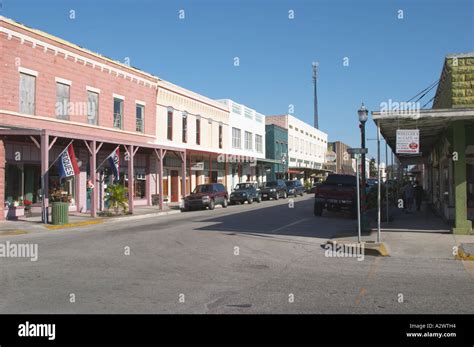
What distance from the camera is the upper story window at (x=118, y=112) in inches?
1081

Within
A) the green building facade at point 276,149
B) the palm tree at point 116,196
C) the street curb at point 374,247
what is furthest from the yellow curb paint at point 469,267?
the green building facade at point 276,149

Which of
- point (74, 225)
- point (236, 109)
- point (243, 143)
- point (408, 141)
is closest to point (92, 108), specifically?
point (74, 225)

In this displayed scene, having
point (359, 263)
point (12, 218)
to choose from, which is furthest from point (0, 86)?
point (359, 263)

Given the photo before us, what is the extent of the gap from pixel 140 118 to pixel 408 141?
66.0 ft

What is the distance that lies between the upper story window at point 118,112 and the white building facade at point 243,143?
12.0m

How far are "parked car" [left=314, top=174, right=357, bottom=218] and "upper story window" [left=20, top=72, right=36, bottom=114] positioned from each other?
45.1 ft

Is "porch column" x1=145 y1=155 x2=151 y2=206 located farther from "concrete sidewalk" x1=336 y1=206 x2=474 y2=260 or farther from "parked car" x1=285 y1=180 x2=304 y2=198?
"parked car" x1=285 y1=180 x2=304 y2=198

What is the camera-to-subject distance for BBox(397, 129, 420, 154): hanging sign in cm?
1281

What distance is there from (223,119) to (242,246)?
29.6 meters

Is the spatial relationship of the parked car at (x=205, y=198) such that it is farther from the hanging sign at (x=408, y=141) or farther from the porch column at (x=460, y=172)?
the hanging sign at (x=408, y=141)
